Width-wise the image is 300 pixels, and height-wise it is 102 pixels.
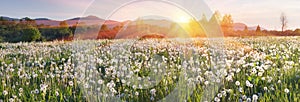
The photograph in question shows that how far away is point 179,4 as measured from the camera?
10109mm

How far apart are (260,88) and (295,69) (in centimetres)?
127

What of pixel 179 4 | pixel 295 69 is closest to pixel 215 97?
pixel 295 69

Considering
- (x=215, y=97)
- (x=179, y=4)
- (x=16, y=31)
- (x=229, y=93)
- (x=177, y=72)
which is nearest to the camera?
(x=215, y=97)

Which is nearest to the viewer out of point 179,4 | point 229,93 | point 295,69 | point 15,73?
point 229,93

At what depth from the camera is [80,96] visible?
4.96 metres

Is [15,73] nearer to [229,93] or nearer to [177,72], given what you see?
[177,72]

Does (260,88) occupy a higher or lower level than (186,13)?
lower

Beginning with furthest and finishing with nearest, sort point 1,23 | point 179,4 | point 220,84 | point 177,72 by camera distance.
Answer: point 1,23 → point 179,4 → point 177,72 → point 220,84

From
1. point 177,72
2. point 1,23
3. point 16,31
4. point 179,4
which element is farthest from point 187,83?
point 1,23

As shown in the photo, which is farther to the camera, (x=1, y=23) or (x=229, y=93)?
(x=1, y=23)

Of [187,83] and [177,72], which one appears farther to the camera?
[177,72]

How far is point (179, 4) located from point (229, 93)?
553 cm

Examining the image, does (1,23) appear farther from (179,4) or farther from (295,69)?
(295,69)

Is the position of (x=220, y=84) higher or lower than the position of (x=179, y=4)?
lower
